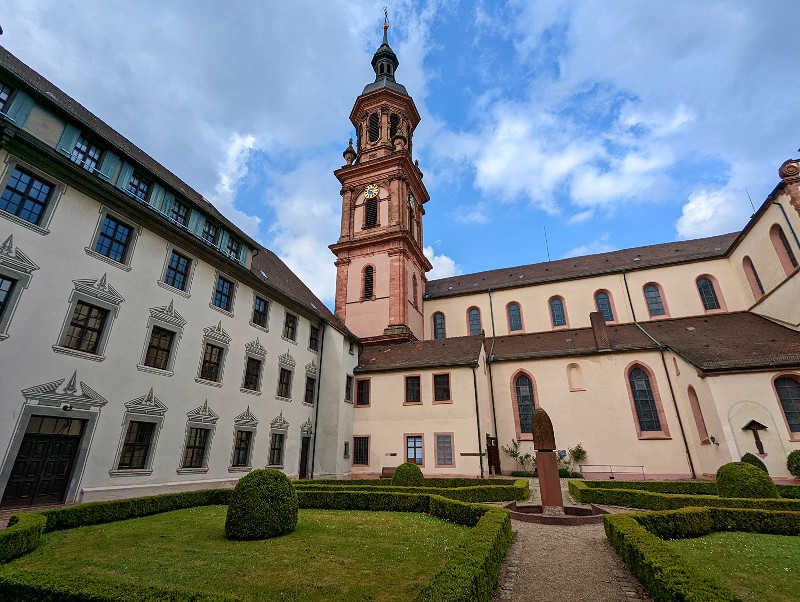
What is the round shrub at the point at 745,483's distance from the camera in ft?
38.4

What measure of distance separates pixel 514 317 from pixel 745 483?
73.0ft

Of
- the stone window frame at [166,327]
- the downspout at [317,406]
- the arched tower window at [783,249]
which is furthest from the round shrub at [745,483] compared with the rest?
the stone window frame at [166,327]

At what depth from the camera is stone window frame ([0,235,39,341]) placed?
10.7 metres

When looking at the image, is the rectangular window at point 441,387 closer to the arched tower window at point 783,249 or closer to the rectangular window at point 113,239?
the rectangular window at point 113,239

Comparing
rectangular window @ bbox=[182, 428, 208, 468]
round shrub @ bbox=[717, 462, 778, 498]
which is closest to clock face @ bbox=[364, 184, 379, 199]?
rectangular window @ bbox=[182, 428, 208, 468]

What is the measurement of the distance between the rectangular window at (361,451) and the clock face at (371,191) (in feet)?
76.2

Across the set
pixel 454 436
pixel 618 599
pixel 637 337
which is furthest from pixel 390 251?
pixel 618 599

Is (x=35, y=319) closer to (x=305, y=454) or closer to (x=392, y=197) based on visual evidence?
(x=305, y=454)

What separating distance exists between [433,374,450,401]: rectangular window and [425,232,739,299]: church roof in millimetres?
12766

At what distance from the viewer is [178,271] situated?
16266 millimetres

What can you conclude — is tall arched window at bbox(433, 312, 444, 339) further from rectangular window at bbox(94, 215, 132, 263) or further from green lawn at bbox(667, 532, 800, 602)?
green lawn at bbox(667, 532, 800, 602)

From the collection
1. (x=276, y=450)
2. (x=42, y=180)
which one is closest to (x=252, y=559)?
(x=42, y=180)

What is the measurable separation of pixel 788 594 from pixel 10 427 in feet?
56.7

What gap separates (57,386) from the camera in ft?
38.0
